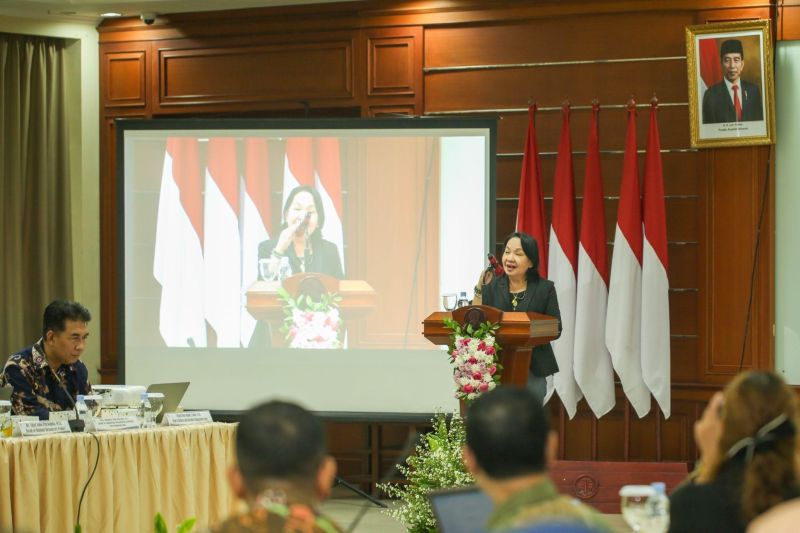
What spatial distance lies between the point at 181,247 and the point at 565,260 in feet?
7.95

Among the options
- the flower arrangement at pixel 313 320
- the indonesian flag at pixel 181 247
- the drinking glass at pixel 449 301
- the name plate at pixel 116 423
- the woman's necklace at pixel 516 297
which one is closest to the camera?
the name plate at pixel 116 423

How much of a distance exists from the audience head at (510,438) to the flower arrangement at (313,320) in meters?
5.02

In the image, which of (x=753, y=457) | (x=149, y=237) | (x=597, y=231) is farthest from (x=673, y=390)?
(x=753, y=457)

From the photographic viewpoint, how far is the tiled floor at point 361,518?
20.2ft

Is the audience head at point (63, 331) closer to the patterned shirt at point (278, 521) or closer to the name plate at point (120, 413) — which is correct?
the name plate at point (120, 413)

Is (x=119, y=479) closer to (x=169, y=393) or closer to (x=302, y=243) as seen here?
(x=169, y=393)

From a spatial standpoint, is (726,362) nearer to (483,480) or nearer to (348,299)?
(348,299)

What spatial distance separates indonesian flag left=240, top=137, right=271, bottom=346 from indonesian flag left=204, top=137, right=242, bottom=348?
40 mm

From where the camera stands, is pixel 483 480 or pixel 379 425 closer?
pixel 483 480

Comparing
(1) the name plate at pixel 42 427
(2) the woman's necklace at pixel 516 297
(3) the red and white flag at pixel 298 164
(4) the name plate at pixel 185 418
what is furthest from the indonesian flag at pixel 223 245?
(1) the name plate at pixel 42 427

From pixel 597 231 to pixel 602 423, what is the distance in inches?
47.3

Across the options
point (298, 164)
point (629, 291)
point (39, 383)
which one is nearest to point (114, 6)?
point (298, 164)

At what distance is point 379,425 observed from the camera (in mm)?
7270

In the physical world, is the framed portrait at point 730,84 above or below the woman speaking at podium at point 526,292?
above
